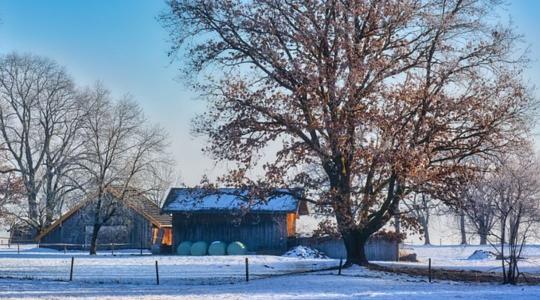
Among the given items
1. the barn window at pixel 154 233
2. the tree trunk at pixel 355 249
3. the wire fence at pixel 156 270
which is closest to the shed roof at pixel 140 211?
the barn window at pixel 154 233

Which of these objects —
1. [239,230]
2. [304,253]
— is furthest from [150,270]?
[239,230]

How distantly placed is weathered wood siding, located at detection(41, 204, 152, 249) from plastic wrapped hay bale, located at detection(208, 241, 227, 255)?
1113 cm

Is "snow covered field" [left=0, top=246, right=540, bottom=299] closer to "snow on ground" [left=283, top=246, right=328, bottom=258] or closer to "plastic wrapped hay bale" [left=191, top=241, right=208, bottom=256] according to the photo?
"snow on ground" [left=283, top=246, right=328, bottom=258]

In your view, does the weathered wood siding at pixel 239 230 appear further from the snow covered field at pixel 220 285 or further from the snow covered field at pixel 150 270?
the snow covered field at pixel 220 285

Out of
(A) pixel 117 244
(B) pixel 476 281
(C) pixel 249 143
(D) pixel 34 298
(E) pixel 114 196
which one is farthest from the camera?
(A) pixel 117 244

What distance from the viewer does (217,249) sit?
174 ft

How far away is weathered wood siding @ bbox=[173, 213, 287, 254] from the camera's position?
177 ft

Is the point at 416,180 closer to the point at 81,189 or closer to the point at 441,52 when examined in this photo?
the point at 441,52

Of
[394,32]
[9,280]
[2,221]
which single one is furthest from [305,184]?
[2,221]

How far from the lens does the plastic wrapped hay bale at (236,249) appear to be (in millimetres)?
52938

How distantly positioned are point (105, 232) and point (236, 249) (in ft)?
52.8

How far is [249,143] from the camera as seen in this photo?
31094 mm

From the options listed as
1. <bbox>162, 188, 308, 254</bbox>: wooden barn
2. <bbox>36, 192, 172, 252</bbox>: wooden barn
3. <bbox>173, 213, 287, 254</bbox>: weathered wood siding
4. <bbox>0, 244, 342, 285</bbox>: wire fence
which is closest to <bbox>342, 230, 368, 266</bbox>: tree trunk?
<bbox>0, 244, 342, 285</bbox>: wire fence

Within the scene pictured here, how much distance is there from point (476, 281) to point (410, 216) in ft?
14.9
